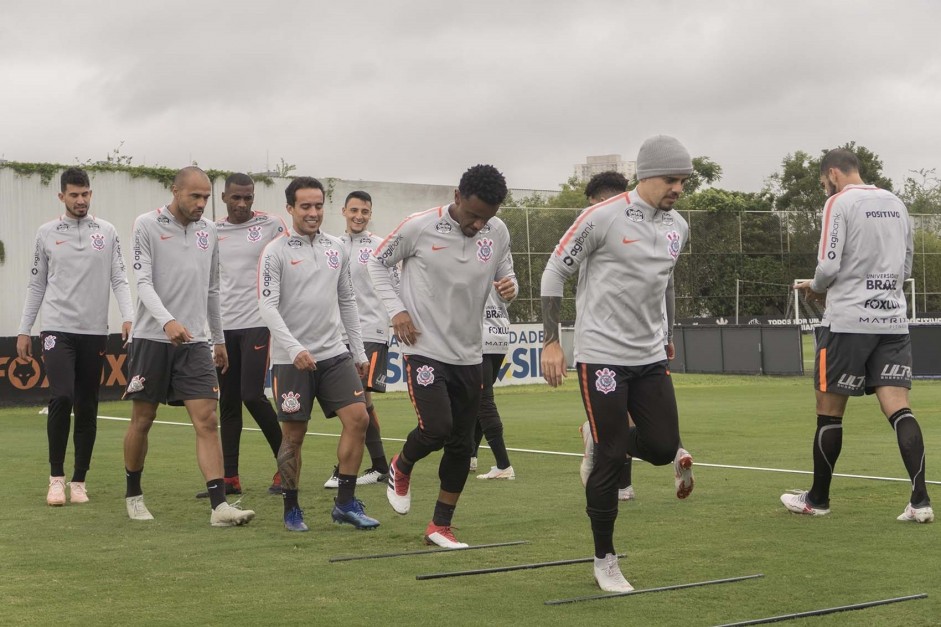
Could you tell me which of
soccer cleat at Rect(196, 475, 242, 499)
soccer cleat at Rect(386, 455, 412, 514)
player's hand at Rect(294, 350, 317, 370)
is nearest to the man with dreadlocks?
soccer cleat at Rect(386, 455, 412, 514)

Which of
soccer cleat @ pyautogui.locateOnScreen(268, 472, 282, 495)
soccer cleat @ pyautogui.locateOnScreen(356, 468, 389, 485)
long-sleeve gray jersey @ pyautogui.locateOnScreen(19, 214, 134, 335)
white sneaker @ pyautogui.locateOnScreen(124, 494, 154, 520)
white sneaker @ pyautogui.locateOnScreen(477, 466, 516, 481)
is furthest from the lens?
white sneaker @ pyautogui.locateOnScreen(477, 466, 516, 481)

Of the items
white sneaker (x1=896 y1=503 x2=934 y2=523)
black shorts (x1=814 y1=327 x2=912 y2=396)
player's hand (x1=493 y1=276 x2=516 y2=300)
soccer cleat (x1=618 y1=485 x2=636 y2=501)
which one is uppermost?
player's hand (x1=493 y1=276 x2=516 y2=300)

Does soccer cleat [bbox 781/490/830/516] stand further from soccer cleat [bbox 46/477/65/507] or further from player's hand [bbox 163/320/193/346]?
soccer cleat [bbox 46/477/65/507]

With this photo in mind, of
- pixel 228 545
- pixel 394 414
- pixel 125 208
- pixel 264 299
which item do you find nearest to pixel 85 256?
pixel 264 299

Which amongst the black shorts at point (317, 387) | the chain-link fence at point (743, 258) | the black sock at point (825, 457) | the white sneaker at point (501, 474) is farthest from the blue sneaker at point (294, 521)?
the chain-link fence at point (743, 258)

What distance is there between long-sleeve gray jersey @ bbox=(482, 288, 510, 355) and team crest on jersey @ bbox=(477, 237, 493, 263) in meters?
2.98

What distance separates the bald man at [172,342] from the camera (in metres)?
7.55

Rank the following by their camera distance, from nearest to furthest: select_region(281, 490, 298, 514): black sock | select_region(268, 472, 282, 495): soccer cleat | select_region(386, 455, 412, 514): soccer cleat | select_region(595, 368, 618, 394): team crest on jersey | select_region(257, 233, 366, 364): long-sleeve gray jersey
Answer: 1. select_region(595, 368, 618, 394): team crest on jersey
2. select_region(386, 455, 412, 514): soccer cleat
3. select_region(281, 490, 298, 514): black sock
4. select_region(257, 233, 366, 364): long-sleeve gray jersey
5. select_region(268, 472, 282, 495): soccer cleat

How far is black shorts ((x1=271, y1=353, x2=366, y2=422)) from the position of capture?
294 inches

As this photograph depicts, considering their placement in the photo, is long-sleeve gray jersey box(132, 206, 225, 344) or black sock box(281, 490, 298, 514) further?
long-sleeve gray jersey box(132, 206, 225, 344)

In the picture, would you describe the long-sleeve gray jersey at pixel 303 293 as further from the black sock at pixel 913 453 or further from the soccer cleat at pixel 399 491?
the black sock at pixel 913 453

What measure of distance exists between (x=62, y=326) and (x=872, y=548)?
562cm

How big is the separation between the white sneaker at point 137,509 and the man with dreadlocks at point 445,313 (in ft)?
6.77

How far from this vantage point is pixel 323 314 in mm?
7691
